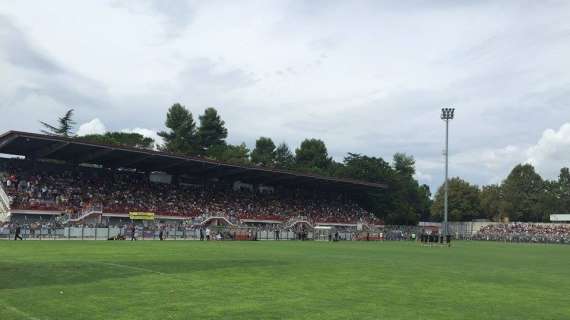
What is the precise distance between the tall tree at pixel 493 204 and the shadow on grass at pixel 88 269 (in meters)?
97.1

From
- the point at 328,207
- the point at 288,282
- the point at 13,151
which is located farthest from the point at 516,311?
the point at 328,207

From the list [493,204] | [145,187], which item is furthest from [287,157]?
[145,187]

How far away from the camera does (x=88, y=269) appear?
17922mm

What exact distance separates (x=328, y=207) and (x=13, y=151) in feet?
149

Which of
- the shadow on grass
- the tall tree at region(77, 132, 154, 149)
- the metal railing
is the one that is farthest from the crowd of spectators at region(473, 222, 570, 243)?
the shadow on grass

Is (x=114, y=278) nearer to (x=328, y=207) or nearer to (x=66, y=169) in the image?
(x=66, y=169)

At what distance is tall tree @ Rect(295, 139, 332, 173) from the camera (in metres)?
122

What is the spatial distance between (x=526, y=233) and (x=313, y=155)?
51.0 m

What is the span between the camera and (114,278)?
15992 mm

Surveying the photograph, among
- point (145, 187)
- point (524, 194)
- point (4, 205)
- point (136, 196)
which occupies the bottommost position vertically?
point (4, 205)

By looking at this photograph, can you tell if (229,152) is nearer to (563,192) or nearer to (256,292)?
(563,192)

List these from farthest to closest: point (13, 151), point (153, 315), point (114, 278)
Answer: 1. point (13, 151)
2. point (114, 278)
3. point (153, 315)

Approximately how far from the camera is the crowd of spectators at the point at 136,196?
54156mm

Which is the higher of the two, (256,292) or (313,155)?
(313,155)
